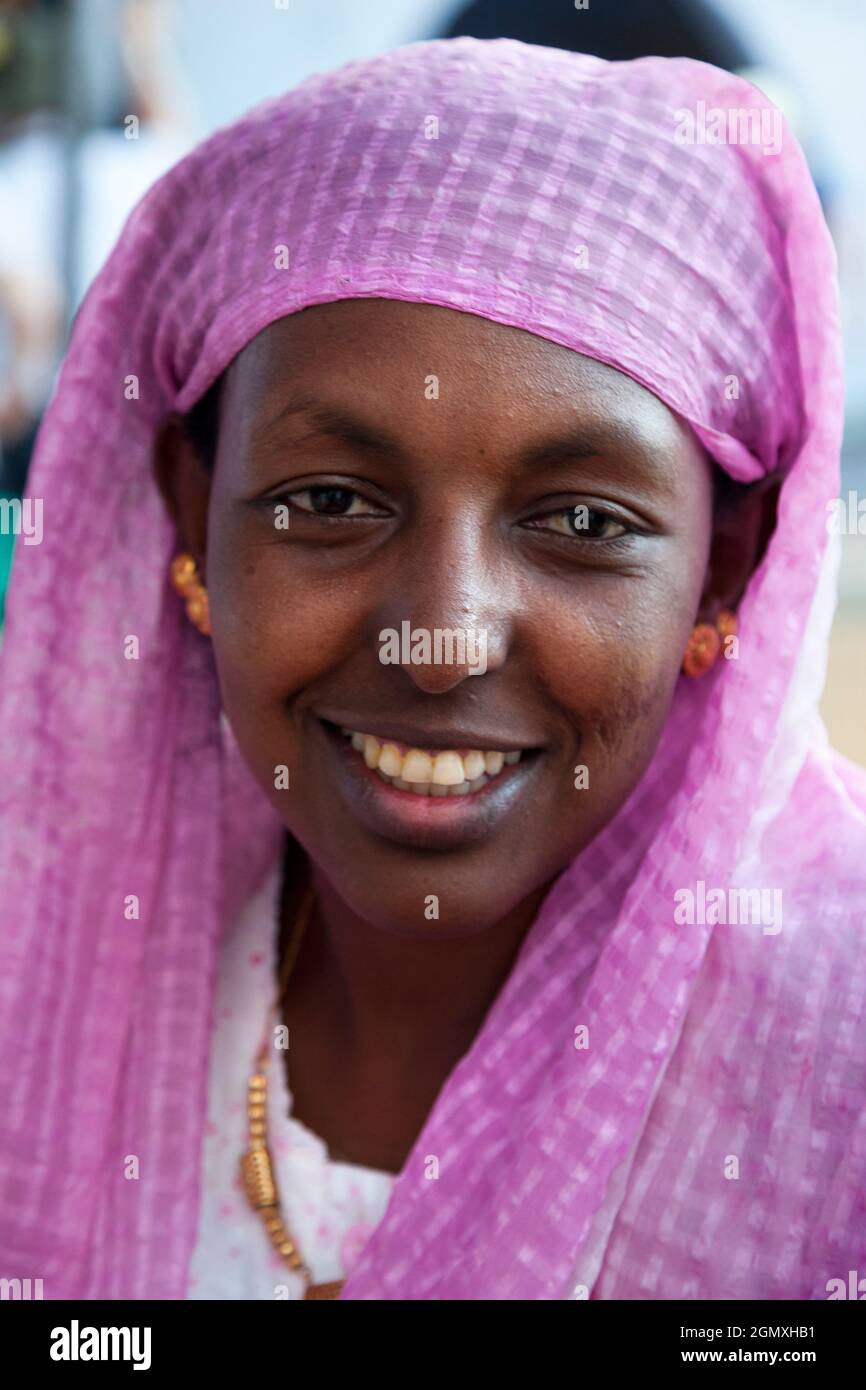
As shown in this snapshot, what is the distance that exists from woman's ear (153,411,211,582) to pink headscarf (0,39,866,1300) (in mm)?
49

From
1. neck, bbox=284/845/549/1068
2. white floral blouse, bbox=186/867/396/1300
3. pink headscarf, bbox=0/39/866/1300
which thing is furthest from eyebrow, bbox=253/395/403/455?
white floral blouse, bbox=186/867/396/1300

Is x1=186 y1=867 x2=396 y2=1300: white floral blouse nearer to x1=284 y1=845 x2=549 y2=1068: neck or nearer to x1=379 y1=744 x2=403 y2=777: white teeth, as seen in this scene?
x1=284 y1=845 x2=549 y2=1068: neck

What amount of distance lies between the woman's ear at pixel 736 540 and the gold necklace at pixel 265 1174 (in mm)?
729

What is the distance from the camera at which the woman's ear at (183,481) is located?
5.26ft

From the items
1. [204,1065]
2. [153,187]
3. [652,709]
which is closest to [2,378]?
[153,187]

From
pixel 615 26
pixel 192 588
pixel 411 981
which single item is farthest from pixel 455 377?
pixel 615 26

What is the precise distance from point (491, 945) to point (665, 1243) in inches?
15.0

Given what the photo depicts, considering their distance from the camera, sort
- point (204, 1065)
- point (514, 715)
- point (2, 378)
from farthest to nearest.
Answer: point (2, 378), point (204, 1065), point (514, 715)

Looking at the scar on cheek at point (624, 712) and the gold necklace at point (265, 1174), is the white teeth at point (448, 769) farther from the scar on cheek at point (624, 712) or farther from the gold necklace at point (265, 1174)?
the gold necklace at point (265, 1174)

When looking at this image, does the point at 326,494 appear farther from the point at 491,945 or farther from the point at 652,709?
the point at 491,945

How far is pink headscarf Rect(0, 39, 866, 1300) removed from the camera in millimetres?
1358

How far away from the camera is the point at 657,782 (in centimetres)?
155

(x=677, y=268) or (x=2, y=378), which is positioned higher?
(x=2, y=378)

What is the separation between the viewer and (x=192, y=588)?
167 centimetres
